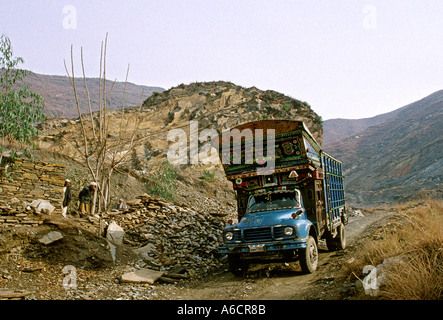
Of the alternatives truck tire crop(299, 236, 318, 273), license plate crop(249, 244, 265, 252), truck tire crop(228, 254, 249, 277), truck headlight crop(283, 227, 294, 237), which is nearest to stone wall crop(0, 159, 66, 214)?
truck tire crop(228, 254, 249, 277)

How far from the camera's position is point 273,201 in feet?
28.3

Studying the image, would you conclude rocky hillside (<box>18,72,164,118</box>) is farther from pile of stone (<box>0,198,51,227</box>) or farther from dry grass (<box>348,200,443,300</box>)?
dry grass (<box>348,200,443,300</box>)

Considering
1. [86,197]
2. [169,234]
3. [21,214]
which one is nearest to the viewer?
[21,214]

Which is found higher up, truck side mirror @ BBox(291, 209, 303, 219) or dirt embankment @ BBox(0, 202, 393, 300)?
truck side mirror @ BBox(291, 209, 303, 219)

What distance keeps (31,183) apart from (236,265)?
7.16 m

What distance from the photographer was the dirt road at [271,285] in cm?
569

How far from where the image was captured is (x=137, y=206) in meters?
12.1

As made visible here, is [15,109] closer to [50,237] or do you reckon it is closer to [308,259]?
[50,237]

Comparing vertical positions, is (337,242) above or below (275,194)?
below

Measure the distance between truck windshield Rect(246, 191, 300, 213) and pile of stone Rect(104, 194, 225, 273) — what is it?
93.5 inches

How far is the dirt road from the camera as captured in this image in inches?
224

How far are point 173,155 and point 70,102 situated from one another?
75.3m

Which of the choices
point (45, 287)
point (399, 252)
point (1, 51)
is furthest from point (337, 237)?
point (1, 51)

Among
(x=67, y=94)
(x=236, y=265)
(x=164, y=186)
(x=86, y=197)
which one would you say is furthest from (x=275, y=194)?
(x=67, y=94)
